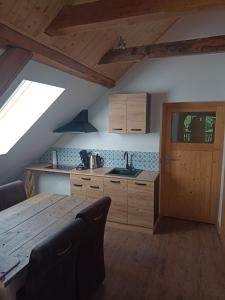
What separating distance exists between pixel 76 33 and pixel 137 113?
1.64 metres

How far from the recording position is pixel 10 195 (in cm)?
261

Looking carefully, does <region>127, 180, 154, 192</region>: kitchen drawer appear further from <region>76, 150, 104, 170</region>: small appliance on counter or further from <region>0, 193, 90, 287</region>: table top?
<region>0, 193, 90, 287</region>: table top

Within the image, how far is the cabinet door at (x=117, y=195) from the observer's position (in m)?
3.60

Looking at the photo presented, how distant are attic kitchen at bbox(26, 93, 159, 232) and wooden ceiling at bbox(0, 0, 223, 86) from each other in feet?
2.09

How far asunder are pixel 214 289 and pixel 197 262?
0.46 metres

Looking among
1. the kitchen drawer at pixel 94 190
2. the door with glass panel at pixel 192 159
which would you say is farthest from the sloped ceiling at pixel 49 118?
the door with glass panel at pixel 192 159

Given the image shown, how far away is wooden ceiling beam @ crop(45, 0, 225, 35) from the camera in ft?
5.67

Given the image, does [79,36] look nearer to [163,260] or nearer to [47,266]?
[47,266]

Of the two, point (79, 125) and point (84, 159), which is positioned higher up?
point (79, 125)

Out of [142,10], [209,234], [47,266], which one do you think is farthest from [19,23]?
[209,234]

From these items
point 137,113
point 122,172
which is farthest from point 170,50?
point 122,172

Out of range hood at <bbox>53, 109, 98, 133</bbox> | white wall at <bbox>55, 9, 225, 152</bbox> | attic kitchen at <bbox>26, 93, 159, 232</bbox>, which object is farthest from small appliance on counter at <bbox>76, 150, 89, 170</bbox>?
range hood at <bbox>53, 109, 98, 133</bbox>

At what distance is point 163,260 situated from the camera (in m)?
2.91

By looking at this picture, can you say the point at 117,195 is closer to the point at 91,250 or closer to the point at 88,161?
the point at 88,161
